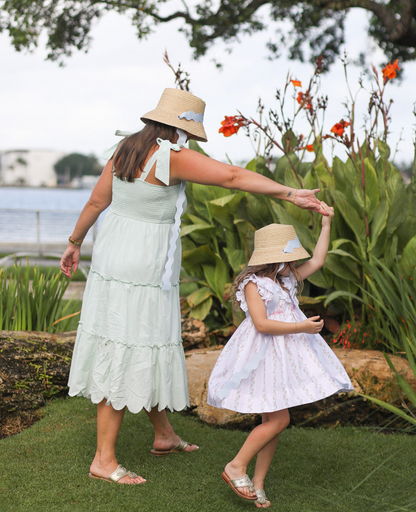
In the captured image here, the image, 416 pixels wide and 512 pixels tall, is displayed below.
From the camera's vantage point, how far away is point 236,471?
6.95ft

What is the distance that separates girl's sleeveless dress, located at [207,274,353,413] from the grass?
1.21 ft

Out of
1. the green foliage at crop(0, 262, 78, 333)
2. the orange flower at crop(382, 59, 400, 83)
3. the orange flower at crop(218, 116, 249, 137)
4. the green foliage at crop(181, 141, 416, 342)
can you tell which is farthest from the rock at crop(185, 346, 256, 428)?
the orange flower at crop(382, 59, 400, 83)

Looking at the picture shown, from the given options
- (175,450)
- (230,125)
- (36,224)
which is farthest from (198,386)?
(36,224)

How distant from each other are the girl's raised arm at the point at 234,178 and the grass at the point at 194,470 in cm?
101

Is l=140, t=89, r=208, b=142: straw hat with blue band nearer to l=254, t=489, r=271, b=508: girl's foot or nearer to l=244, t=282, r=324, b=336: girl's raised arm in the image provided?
l=244, t=282, r=324, b=336: girl's raised arm

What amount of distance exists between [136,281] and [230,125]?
2152 mm

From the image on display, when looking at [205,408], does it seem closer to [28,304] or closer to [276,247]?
[276,247]

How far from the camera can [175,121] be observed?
2.27 m

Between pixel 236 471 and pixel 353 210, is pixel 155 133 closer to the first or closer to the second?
pixel 236 471

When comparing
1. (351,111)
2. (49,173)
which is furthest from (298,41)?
(49,173)

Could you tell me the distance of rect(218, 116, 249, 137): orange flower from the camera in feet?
13.1

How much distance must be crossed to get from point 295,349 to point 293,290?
283mm

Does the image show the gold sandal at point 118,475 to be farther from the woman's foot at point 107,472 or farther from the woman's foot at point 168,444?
the woman's foot at point 168,444

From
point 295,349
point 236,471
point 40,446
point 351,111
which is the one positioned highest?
point 351,111
